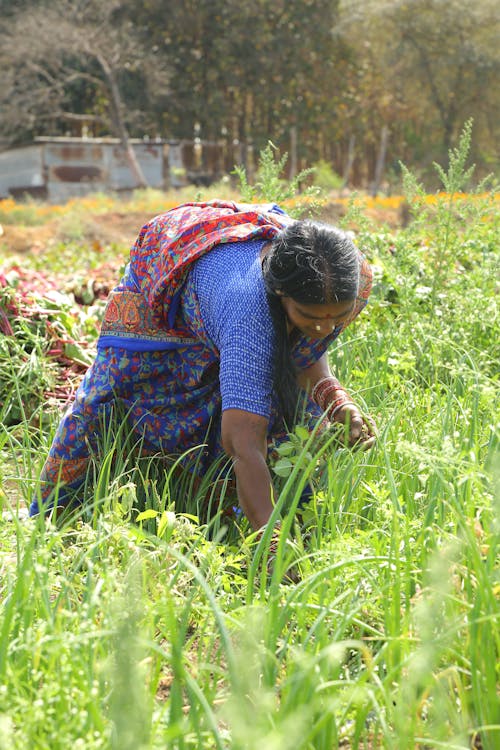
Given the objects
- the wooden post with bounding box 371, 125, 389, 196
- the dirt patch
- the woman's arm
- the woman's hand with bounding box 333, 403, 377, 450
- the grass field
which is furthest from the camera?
the wooden post with bounding box 371, 125, 389, 196

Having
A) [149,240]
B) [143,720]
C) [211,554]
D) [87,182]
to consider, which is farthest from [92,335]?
[87,182]

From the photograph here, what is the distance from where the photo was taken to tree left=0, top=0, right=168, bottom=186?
698 inches

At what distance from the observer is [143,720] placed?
103 cm

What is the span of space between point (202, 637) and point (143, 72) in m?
19.3

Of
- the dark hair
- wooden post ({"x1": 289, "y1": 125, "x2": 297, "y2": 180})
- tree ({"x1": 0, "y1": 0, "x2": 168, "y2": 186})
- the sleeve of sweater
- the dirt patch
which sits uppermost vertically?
tree ({"x1": 0, "y1": 0, "x2": 168, "y2": 186})

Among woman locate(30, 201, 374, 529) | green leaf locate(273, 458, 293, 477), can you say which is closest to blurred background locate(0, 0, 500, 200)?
woman locate(30, 201, 374, 529)

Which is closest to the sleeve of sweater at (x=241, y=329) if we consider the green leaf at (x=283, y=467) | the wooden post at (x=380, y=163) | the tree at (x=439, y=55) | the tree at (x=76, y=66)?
the green leaf at (x=283, y=467)

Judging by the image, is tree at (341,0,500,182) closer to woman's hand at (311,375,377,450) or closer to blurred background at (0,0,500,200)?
blurred background at (0,0,500,200)

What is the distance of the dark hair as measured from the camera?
6.22ft

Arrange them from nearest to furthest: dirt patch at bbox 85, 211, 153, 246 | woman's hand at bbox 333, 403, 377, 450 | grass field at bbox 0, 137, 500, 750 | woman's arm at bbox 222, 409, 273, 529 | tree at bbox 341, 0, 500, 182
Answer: grass field at bbox 0, 137, 500, 750 → woman's arm at bbox 222, 409, 273, 529 → woman's hand at bbox 333, 403, 377, 450 → dirt patch at bbox 85, 211, 153, 246 → tree at bbox 341, 0, 500, 182

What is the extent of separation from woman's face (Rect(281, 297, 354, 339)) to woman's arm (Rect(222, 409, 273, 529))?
23 cm

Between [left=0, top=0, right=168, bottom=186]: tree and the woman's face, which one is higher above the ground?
[left=0, top=0, right=168, bottom=186]: tree

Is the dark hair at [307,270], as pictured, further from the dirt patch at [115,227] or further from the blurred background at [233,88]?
the blurred background at [233,88]

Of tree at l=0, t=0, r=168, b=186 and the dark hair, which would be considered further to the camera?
tree at l=0, t=0, r=168, b=186
